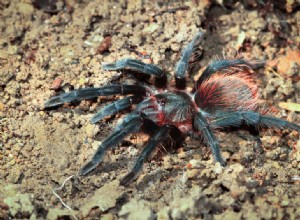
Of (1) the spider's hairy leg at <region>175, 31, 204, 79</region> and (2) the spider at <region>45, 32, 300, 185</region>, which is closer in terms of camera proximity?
(2) the spider at <region>45, 32, 300, 185</region>

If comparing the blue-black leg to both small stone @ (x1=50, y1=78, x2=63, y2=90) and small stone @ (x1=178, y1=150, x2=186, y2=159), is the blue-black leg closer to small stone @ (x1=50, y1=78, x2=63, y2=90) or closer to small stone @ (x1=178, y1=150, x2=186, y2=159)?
small stone @ (x1=178, y1=150, x2=186, y2=159)

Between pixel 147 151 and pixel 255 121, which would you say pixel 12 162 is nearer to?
pixel 147 151

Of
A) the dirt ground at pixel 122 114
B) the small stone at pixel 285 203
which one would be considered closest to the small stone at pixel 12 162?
the dirt ground at pixel 122 114

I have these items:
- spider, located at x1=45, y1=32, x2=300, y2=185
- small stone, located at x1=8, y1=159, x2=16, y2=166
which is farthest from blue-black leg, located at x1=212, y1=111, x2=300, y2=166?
small stone, located at x1=8, y1=159, x2=16, y2=166

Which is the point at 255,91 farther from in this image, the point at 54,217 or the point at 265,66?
the point at 54,217

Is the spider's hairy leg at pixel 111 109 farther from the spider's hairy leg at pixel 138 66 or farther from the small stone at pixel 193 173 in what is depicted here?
the small stone at pixel 193 173

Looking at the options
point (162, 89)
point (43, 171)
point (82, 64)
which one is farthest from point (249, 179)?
point (82, 64)

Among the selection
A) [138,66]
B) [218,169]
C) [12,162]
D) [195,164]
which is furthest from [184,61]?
[12,162]
